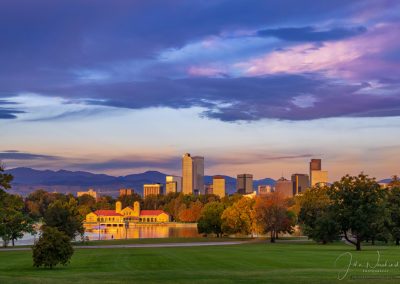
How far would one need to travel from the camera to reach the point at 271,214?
112 meters

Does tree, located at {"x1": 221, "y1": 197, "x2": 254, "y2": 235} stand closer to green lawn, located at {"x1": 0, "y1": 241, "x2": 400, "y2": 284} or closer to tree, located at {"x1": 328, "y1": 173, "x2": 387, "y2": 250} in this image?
tree, located at {"x1": 328, "y1": 173, "x2": 387, "y2": 250}

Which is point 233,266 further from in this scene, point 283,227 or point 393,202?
point 283,227

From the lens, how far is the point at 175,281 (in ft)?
99.0

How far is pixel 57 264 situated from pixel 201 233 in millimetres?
97778

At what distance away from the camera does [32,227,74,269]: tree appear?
42875 mm

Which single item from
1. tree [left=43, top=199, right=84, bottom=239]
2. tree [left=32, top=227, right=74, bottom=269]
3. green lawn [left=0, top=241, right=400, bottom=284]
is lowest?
green lawn [left=0, top=241, right=400, bottom=284]

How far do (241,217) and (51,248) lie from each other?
8165cm

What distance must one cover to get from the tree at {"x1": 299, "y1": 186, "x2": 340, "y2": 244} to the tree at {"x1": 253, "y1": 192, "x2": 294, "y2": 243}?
435cm

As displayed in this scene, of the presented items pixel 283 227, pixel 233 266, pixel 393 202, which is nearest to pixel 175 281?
pixel 233 266
